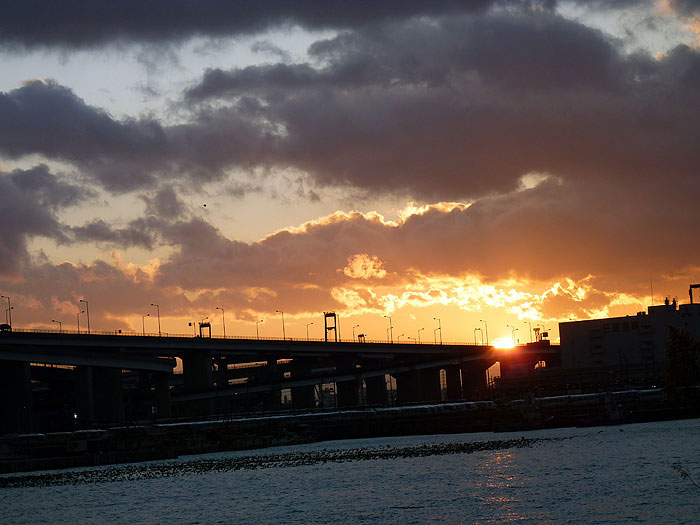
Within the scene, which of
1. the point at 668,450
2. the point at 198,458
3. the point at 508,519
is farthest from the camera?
the point at 198,458

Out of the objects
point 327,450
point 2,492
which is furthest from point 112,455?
point 2,492

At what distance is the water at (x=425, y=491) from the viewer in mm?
80938

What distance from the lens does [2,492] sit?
123812 millimetres

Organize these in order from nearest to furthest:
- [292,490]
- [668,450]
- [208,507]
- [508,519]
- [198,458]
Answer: [508,519], [208,507], [292,490], [668,450], [198,458]

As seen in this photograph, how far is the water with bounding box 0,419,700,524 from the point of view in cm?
8094

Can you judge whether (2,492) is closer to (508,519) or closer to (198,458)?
(198,458)

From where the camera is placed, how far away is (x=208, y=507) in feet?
320

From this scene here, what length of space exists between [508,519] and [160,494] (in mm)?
48920

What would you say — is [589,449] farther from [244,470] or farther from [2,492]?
[2,492]

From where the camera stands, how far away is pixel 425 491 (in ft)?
323

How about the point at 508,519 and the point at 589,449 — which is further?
the point at 589,449

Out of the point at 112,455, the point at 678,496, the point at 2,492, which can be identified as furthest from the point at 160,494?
the point at 112,455

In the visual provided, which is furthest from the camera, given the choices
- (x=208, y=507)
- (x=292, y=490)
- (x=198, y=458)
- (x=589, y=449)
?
(x=198, y=458)

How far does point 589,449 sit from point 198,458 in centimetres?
7362
